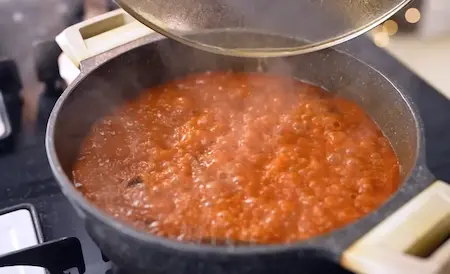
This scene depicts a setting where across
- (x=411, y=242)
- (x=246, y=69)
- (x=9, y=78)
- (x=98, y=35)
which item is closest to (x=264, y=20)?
(x=246, y=69)

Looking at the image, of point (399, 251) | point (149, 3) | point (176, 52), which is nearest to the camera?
point (399, 251)

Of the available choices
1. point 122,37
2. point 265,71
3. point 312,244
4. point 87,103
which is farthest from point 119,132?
point 312,244

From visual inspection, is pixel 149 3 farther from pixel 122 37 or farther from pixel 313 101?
pixel 313 101

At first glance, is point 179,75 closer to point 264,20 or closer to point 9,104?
point 264,20

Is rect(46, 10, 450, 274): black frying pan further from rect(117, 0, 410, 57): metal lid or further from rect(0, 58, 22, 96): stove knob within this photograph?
rect(0, 58, 22, 96): stove knob

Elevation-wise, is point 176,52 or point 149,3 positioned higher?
point 149,3

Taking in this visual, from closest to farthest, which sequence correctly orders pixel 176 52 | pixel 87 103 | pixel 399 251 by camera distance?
pixel 399 251 → pixel 87 103 → pixel 176 52

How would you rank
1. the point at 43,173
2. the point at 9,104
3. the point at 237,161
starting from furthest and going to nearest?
the point at 9,104 → the point at 43,173 → the point at 237,161

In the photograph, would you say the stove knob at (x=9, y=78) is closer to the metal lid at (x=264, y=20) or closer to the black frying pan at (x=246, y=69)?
the black frying pan at (x=246, y=69)
